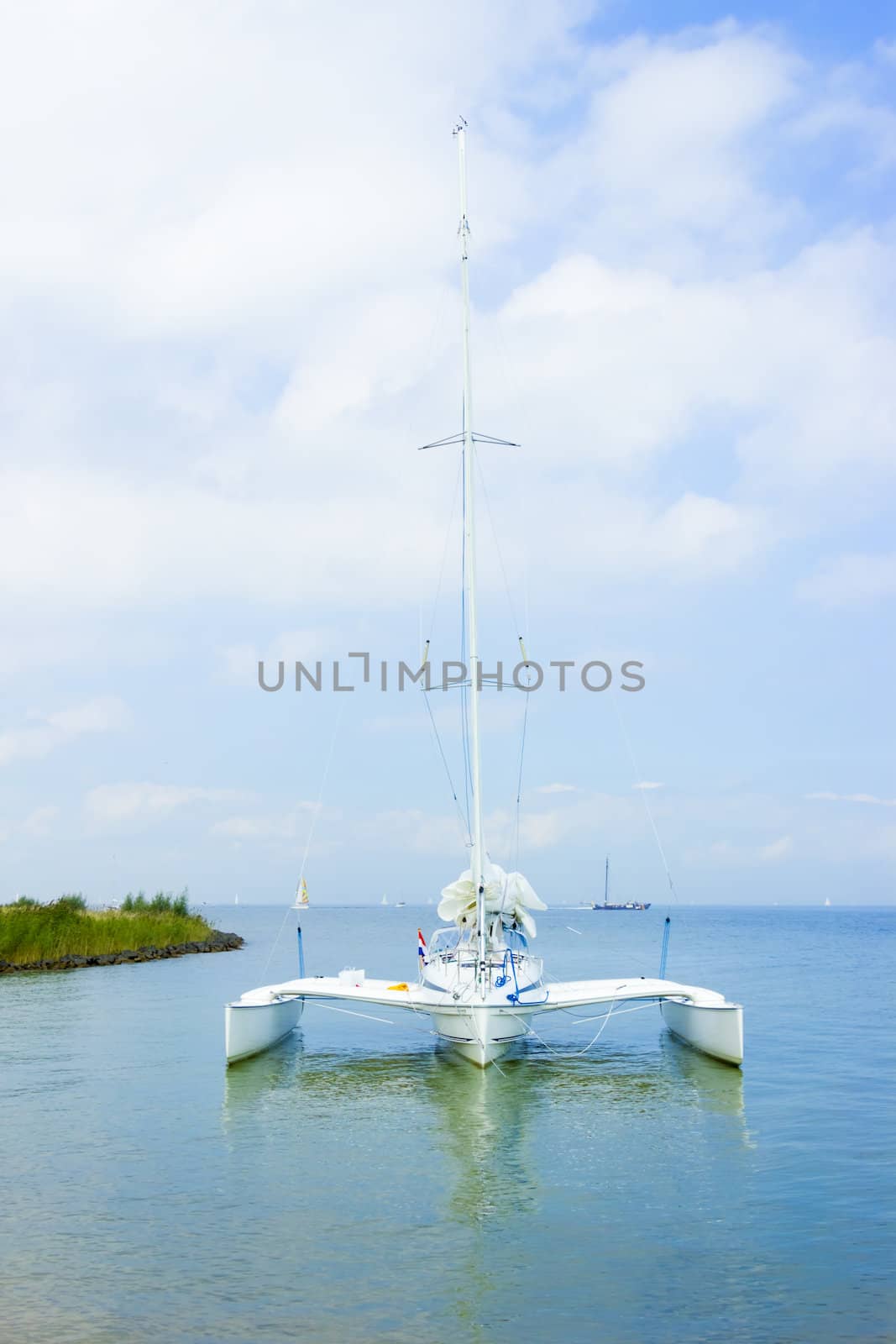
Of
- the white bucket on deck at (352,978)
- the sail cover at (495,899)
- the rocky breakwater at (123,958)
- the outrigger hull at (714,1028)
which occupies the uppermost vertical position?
the sail cover at (495,899)

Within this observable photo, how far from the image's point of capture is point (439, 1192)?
1086 cm

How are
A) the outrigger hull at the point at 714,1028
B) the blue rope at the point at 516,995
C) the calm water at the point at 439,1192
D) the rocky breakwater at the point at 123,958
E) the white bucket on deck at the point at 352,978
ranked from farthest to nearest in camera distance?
1. the rocky breakwater at the point at 123,958
2. the white bucket on deck at the point at 352,978
3. the outrigger hull at the point at 714,1028
4. the blue rope at the point at 516,995
5. the calm water at the point at 439,1192

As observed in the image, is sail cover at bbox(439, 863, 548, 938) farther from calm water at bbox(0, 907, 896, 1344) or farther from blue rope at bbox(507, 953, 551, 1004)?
calm water at bbox(0, 907, 896, 1344)

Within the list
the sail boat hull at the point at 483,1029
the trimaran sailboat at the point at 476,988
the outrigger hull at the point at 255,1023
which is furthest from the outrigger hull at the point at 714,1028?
the outrigger hull at the point at 255,1023

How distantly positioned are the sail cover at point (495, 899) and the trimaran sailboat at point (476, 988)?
0.02 meters

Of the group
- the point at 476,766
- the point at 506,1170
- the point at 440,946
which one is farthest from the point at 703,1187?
the point at 440,946

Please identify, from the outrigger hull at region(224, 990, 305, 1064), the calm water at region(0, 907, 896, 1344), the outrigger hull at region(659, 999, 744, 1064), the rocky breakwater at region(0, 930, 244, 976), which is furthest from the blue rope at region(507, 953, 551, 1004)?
the rocky breakwater at region(0, 930, 244, 976)

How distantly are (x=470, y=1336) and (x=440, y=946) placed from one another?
15.1m

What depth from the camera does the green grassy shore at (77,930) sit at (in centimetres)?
3862

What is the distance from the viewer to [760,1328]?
7512mm

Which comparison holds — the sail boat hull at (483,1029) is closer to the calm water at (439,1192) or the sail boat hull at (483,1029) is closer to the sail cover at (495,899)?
the calm water at (439,1192)

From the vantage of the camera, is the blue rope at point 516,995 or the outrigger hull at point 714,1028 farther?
the outrigger hull at point 714,1028

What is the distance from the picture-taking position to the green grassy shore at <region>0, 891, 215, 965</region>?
127 feet

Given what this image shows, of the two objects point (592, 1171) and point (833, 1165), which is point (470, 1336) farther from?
point (833, 1165)
